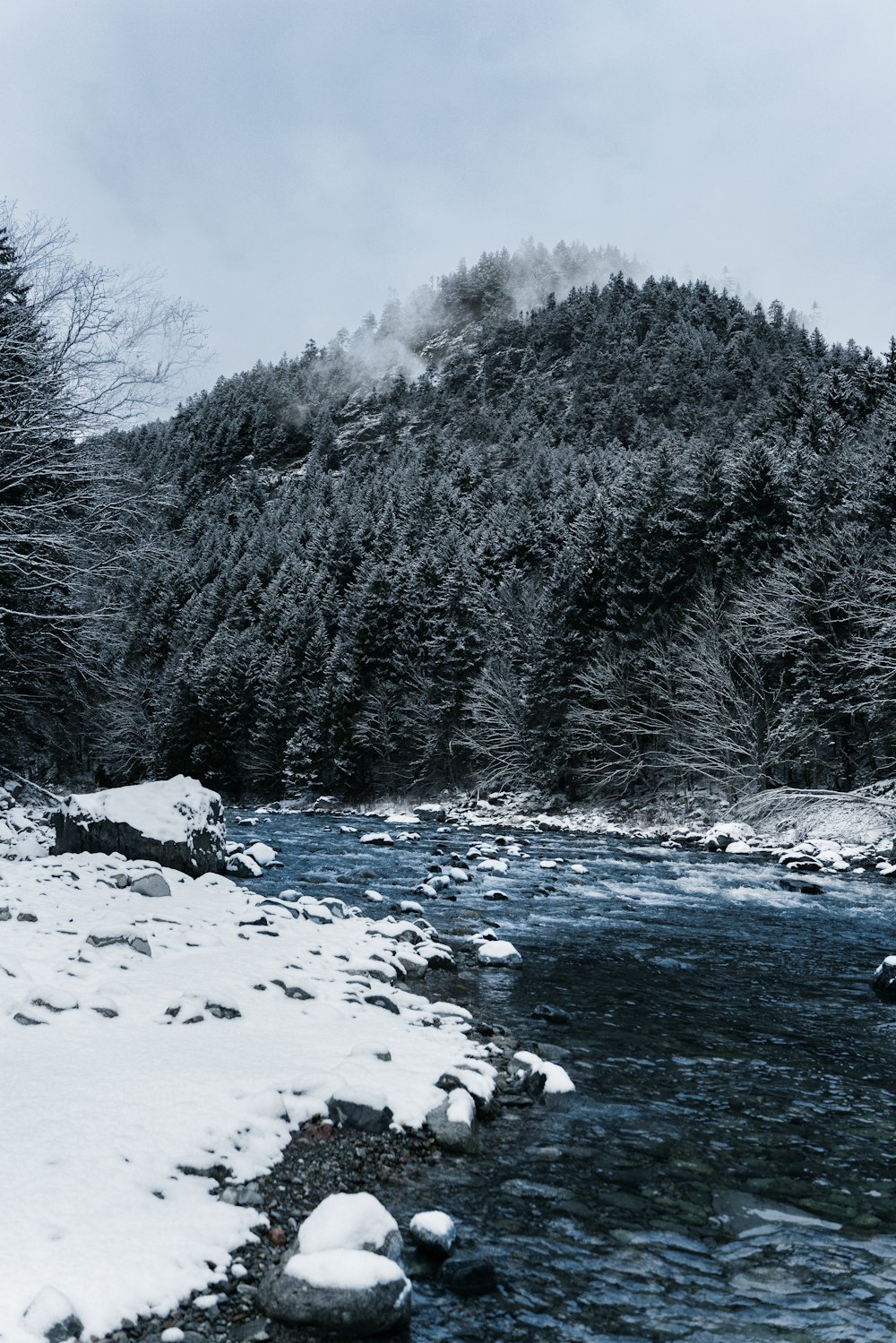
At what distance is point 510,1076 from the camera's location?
6.14m

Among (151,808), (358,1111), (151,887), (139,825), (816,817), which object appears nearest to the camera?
(358,1111)

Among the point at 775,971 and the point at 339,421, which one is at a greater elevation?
the point at 339,421

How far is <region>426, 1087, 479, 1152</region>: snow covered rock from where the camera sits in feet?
16.4

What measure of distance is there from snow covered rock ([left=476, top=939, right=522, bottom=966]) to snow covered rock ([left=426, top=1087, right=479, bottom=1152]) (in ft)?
15.4

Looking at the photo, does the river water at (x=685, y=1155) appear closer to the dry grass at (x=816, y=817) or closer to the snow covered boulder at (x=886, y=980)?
the snow covered boulder at (x=886, y=980)

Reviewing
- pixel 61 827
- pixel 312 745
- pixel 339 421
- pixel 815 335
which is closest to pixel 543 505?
pixel 312 745

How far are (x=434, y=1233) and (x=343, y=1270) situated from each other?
2.48 feet

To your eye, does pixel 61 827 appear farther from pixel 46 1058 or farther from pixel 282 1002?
pixel 46 1058

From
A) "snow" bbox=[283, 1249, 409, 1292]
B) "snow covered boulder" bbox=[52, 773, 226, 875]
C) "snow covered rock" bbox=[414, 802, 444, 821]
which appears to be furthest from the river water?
"snow covered rock" bbox=[414, 802, 444, 821]

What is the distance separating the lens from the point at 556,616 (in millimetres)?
39094

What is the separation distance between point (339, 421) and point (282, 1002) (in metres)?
178

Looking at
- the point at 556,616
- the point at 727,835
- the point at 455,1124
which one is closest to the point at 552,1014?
the point at 455,1124

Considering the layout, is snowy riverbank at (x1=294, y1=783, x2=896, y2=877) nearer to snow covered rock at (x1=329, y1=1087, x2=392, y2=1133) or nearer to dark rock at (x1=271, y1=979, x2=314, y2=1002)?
dark rock at (x1=271, y1=979, x2=314, y2=1002)

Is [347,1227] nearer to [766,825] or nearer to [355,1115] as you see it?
[355,1115]
